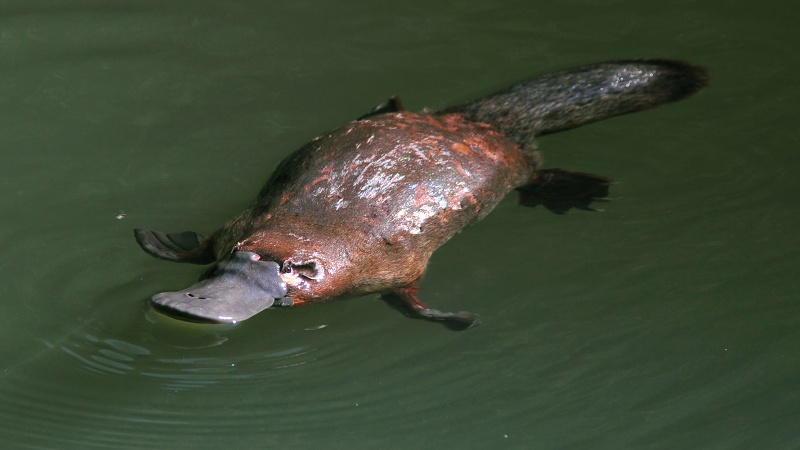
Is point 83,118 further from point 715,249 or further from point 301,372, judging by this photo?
point 715,249

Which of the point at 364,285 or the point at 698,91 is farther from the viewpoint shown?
the point at 698,91

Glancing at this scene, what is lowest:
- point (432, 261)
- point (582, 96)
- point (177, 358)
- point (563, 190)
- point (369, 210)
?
point (177, 358)

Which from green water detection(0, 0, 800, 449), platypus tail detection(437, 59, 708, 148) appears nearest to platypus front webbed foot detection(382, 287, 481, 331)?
green water detection(0, 0, 800, 449)

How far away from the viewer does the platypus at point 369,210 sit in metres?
2.68

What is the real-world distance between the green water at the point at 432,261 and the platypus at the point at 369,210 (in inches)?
7.9

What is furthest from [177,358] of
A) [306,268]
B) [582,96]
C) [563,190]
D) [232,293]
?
[582,96]

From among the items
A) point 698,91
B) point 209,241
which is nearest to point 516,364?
point 209,241

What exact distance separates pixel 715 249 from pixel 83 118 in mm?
2500

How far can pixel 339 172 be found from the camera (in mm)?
2873

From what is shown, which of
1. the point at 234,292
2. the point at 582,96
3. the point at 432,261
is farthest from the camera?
the point at 582,96

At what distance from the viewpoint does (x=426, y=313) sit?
2883 millimetres

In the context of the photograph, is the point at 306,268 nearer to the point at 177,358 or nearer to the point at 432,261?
the point at 177,358

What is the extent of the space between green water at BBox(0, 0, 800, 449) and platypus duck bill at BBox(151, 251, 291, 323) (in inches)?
15.6

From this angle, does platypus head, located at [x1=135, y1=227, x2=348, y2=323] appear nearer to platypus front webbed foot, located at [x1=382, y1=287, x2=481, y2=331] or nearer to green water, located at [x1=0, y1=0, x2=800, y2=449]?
platypus front webbed foot, located at [x1=382, y1=287, x2=481, y2=331]
